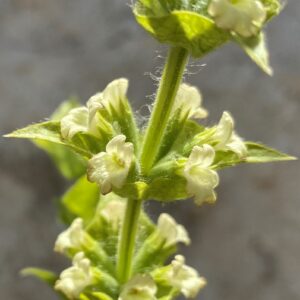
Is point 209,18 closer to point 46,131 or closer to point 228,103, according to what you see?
point 46,131

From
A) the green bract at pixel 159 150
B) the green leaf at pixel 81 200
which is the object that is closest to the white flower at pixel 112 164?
the green bract at pixel 159 150

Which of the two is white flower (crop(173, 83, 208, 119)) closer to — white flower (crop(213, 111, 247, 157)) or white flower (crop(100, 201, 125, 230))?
white flower (crop(213, 111, 247, 157))

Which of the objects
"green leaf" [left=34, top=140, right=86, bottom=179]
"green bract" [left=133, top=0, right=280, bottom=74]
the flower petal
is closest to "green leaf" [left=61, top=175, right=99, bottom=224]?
"green leaf" [left=34, top=140, right=86, bottom=179]

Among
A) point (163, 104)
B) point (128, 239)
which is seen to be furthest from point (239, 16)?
point (128, 239)

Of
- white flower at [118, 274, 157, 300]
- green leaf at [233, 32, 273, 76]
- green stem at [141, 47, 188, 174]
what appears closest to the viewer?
green leaf at [233, 32, 273, 76]

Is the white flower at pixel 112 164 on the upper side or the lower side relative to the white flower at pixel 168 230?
upper

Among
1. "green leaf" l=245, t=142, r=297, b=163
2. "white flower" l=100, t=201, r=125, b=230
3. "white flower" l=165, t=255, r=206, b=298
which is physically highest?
"green leaf" l=245, t=142, r=297, b=163

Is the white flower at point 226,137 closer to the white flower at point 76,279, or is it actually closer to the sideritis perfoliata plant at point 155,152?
the sideritis perfoliata plant at point 155,152
